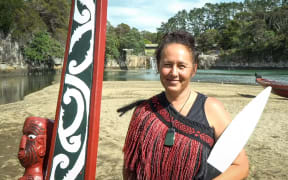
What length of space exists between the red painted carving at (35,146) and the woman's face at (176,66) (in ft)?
3.28

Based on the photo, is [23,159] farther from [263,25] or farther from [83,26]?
[263,25]

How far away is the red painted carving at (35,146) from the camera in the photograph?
1.58m

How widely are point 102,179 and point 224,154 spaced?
99.5 inches

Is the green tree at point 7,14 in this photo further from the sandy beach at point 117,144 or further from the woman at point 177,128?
the woman at point 177,128

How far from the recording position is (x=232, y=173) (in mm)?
1052

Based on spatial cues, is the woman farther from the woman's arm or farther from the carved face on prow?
the carved face on prow

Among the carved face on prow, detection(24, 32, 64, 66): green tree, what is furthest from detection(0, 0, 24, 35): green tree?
the carved face on prow

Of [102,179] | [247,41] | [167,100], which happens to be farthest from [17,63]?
[247,41]

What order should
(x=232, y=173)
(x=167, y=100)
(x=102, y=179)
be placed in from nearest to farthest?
(x=232, y=173), (x=167, y=100), (x=102, y=179)

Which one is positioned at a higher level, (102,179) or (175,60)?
(175,60)

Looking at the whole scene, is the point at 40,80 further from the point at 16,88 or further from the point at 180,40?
the point at 180,40

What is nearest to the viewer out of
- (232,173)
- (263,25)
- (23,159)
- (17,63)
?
(232,173)

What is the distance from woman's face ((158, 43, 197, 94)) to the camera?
1128mm

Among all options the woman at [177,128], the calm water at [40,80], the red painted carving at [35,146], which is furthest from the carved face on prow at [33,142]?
the calm water at [40,80]
